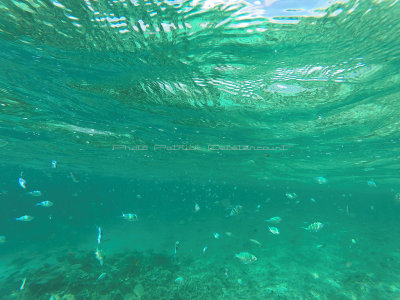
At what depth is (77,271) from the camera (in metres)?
14.8

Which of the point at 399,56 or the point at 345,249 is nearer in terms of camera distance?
the point at 399,56

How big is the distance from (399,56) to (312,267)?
15.9 meters

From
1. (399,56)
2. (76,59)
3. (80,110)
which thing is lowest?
(80,110)

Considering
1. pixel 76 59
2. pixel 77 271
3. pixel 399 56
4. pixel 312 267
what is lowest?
pixel 77 271

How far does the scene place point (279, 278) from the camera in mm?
14500

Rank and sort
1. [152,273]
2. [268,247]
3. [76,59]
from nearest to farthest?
[76,59] < [152,273] < [268,247]

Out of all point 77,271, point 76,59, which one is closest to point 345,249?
point 77,271

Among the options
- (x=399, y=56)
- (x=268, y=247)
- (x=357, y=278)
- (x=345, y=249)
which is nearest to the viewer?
(x=399, y=56)

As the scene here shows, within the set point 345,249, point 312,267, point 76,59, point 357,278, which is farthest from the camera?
point 345,249

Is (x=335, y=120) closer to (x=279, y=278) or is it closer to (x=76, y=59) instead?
(x=279, y=278)

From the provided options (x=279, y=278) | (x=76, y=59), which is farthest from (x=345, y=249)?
(x=76, y=59)

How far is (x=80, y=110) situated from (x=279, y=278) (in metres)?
19.0

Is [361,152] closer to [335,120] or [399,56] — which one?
[335,120]

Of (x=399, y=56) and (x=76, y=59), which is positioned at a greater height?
(x=399, y=56)
